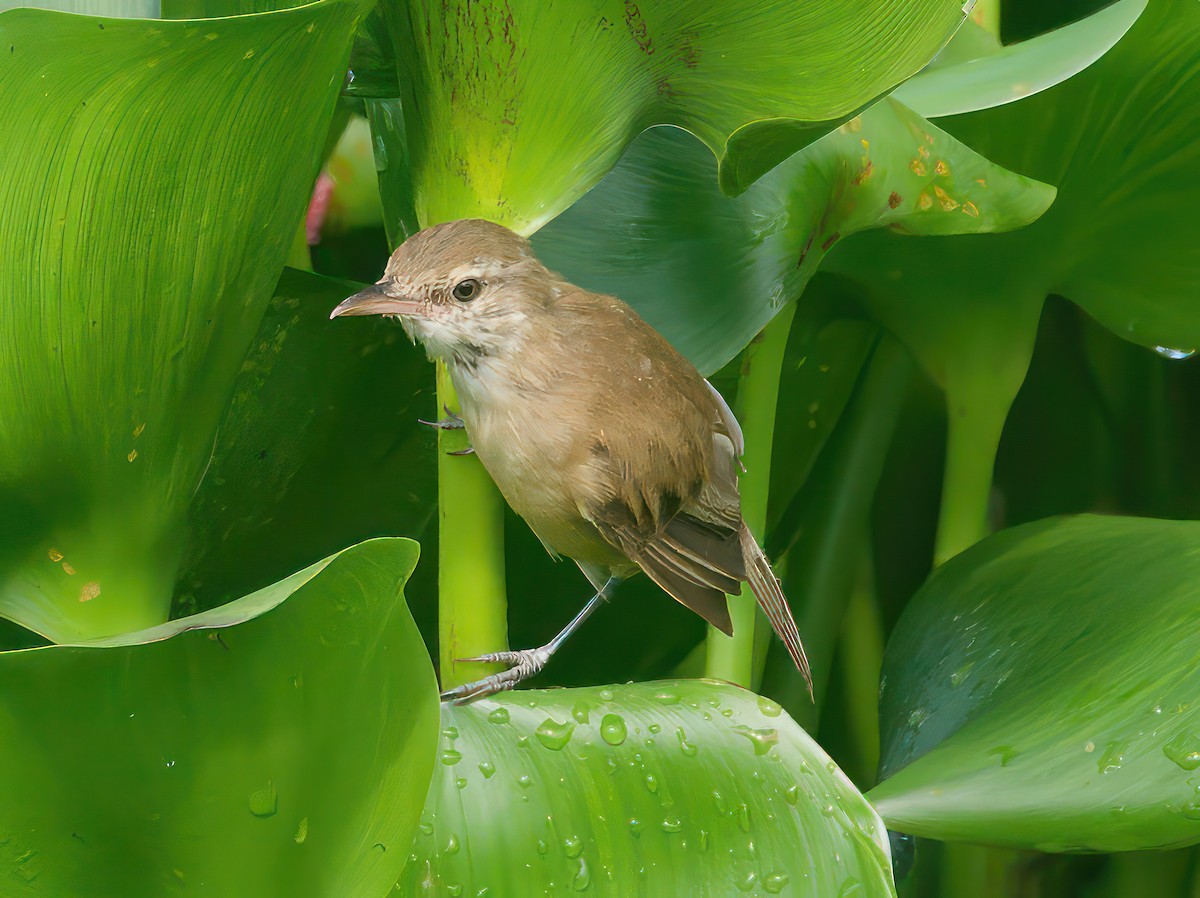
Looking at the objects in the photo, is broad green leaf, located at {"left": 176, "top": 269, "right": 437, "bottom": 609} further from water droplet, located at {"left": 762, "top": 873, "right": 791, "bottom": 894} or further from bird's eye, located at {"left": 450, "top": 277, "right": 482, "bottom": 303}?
water droplet, located at {"left": 762, "top": 873, "right": 791, "bottom": 894}

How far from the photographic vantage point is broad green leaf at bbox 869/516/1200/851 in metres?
0.59

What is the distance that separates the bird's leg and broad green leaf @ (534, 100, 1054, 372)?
0.22 metres

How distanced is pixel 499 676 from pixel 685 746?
0.52ft

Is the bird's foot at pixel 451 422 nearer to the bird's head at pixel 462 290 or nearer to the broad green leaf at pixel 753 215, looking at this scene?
the bird's head at pixel 462 290

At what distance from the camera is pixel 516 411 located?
74 centimetres

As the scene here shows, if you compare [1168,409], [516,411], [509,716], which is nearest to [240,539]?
[516,411]

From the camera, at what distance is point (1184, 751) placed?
22.7 inches

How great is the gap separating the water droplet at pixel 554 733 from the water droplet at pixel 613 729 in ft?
0.05

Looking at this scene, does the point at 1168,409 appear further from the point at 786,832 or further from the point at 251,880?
the point at 251,880

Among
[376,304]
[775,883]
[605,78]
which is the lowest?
[775,883]

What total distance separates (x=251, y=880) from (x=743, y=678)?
0.41m

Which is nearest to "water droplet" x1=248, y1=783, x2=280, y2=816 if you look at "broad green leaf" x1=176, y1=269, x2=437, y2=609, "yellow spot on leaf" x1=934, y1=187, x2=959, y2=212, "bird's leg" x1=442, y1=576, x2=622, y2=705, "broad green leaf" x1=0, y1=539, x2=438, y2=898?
"broad green leaf" x1=0, y1=539, x2=438, y2=898

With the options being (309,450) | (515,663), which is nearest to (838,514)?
(515,663)

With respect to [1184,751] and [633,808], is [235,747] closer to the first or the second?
[633,808]
